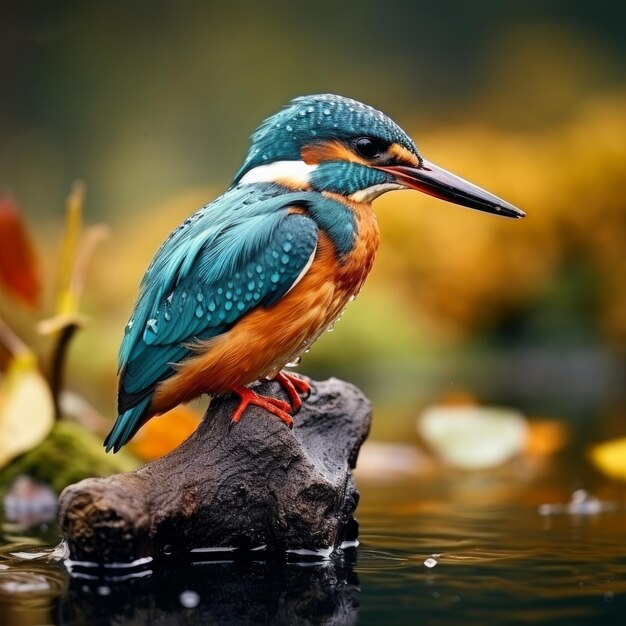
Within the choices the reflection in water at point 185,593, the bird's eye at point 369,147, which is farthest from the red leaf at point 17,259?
the bird's eye at point 369,147

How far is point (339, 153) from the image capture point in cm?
290

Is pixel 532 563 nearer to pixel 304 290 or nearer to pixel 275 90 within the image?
pixel 304 290

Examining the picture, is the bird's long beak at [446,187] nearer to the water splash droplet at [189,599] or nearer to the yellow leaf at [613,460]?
the water splash droplet at [189,599]

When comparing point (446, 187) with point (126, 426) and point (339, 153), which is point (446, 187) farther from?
point (126, 426)

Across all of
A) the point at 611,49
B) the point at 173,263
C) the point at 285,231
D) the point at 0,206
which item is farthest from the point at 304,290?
the point at 611,49

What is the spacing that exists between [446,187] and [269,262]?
1.92ft

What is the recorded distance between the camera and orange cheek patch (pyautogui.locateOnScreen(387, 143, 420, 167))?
2934 mm

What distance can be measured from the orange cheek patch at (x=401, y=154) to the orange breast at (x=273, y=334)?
214mm

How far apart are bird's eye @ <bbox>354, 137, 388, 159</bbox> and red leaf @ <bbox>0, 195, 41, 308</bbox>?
7.03ft

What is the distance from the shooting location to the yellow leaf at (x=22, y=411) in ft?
12.0

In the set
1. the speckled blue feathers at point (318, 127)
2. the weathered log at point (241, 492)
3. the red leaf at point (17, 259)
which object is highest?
the red leaf at point (17, 259)

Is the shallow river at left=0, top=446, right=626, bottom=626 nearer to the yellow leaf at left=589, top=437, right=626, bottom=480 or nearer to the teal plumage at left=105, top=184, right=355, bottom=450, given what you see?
the teal plumage at left=105, top=184, right=355, bottom=450

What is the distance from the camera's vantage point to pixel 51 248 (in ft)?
35.6

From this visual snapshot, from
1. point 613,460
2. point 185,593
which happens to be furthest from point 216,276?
point 613,460
